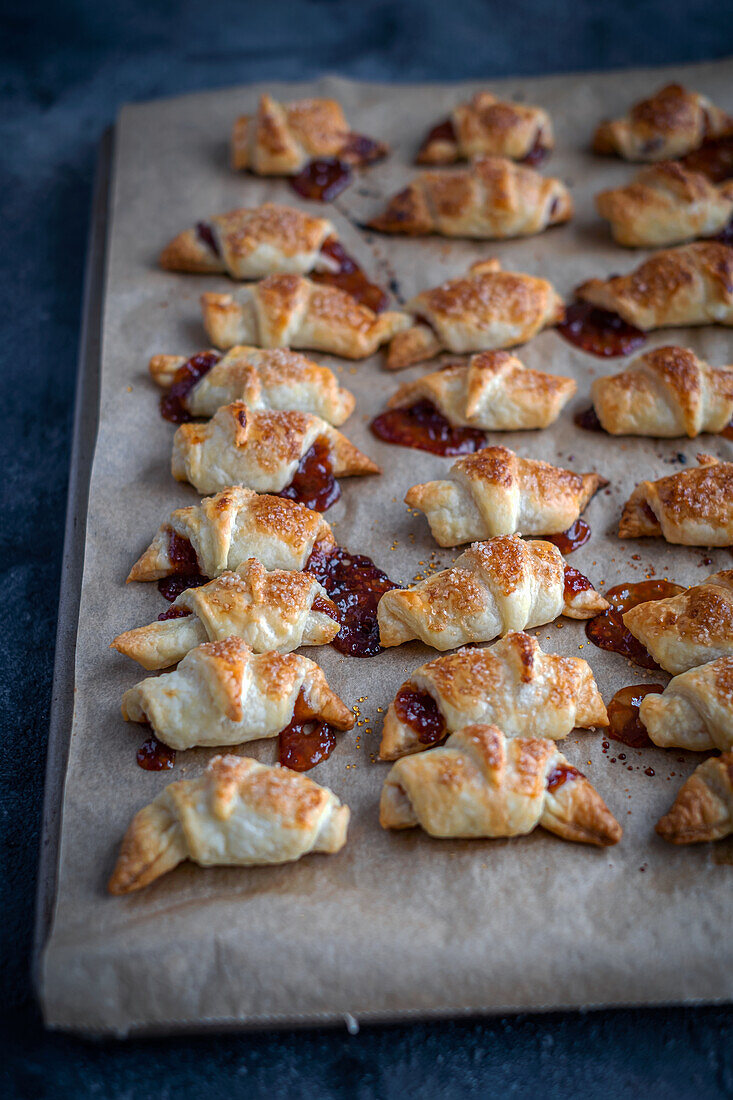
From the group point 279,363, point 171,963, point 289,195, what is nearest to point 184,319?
point 279,363

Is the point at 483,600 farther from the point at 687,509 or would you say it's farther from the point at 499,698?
the point at 687,509

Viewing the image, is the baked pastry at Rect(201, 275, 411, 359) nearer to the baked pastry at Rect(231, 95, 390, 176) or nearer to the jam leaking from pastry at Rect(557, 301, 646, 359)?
the jam leaking from pastry at Rect(557, 301, 646, 359)

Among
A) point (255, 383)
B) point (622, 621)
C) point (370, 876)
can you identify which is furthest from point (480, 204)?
point (370, 876)

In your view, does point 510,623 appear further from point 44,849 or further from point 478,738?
point 44,849

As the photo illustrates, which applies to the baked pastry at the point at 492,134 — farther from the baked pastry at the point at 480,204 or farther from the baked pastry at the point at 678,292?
the baked pastry at the point at 678,292

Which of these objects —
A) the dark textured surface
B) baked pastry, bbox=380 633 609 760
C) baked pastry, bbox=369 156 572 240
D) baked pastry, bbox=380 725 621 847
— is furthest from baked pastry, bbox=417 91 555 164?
baked pastry, bbox=380 725 621 847

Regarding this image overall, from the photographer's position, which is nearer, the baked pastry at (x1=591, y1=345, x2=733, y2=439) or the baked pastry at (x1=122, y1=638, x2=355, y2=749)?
the baked pastry at (x1=122, y1=638, x2=355, y2=749)

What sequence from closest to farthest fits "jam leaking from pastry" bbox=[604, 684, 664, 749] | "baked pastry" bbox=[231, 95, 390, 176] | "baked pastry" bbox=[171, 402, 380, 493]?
1. "jam leaking from pastry" bbox=[604, 684, 664, 749]
2. "baked pastry" bbox=[171, 402, 380, 493]
3. "baked pastry" bbox=[231, 95, 390, 176]
